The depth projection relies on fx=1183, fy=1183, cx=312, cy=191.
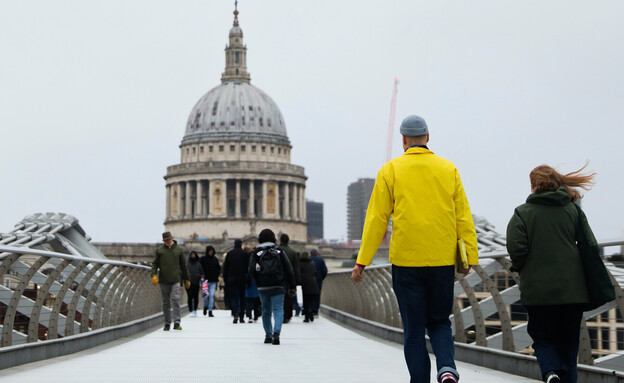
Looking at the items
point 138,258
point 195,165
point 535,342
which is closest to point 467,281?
point 535,342

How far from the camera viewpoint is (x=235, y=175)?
15050cm

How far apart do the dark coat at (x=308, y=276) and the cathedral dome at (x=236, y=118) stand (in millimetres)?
127188

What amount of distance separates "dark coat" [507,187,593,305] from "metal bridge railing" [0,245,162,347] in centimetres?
497

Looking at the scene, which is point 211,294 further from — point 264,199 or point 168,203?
point 168,203

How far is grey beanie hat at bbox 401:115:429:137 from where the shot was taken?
368 inches

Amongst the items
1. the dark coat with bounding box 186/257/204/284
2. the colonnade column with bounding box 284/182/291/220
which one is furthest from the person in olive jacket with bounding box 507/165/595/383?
the colonnade column with bounding box 284/182/291/220

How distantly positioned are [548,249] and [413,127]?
1.42 meters

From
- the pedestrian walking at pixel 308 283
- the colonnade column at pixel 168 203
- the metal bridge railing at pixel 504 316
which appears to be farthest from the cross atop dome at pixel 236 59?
the metal bridge railing at pixel 504 316

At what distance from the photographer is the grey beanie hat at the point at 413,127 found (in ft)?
30.7

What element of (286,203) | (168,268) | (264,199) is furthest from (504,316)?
(286,203)

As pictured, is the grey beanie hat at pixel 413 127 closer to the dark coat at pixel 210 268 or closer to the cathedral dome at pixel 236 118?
the dark coat at pixel 210 268

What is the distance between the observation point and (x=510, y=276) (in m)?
12.2

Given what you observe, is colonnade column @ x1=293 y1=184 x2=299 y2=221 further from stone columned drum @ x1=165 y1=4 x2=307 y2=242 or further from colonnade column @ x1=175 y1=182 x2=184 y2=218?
colonnade column @ x1=175 y1=182 x2=184 y2=218

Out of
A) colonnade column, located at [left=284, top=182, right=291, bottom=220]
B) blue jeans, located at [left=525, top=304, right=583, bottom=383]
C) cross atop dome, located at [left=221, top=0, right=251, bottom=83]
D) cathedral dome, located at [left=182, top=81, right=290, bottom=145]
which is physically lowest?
blue jeans, located at [left=525, top=304, right=583, bottom=383]
